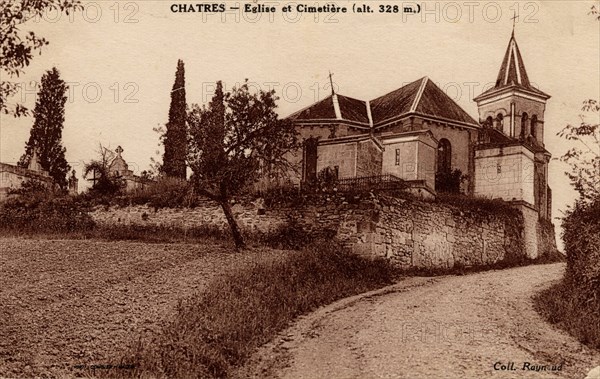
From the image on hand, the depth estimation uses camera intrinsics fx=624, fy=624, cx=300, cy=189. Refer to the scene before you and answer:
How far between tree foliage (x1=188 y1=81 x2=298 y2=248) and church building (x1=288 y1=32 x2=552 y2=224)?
6976mm

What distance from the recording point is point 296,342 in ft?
38.0

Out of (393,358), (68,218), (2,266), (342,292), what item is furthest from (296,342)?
(68,218)

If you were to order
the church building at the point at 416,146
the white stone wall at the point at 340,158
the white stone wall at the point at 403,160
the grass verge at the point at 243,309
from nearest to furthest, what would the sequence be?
the grass verge at the point at 243,309 < the white stone wall at the point at 403,160 < the church building at the point at 416,146 < the white stone wall at the point at 340,158

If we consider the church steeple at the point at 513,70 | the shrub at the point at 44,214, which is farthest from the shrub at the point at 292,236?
the church steeple at the point at 513,70

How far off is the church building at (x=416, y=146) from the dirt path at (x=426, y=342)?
10191 millimetres

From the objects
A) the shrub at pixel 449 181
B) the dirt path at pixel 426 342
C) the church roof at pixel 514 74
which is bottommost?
the dirt path at pixel 426 342

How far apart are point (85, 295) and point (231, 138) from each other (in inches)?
286

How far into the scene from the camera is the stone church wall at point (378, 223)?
793 inches

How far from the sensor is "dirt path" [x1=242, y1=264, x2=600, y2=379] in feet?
32.1

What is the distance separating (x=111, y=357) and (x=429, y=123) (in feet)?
75.7

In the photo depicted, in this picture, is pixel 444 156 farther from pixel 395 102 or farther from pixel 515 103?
pixel 515 103

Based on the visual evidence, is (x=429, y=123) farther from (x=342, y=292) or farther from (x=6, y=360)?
(x=6, y=360)

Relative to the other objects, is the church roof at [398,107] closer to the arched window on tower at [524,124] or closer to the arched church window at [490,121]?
the arched church window at [490,121]

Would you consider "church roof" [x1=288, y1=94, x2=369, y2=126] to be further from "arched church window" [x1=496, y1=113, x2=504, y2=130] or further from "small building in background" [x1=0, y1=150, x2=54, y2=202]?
"small building in background" [x1=0, y1=150, x2=54, y2=202]
